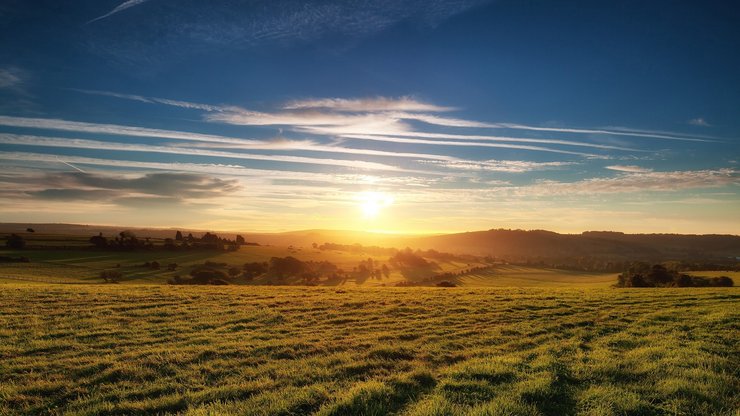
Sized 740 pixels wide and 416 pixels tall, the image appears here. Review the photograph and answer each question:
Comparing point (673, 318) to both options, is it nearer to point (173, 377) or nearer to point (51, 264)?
point (173, 377)

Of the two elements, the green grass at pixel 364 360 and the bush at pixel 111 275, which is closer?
the green grass at pixel 364 360

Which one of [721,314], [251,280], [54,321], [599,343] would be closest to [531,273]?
[251,280]

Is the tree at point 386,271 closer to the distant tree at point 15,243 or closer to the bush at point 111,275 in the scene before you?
the bush at point 111,275

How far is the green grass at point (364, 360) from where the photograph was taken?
8.64 m

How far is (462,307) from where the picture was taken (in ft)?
79.0

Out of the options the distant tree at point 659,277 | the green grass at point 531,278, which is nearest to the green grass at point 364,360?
the distant tree at point 659,277

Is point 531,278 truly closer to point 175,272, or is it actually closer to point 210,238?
point 175,272

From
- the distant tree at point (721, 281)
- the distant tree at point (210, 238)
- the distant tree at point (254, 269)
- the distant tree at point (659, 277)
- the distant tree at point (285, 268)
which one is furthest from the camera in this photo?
the distant tree at point (210, 238)

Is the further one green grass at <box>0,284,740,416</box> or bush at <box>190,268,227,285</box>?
bush at <box>190,268,227,285</box>

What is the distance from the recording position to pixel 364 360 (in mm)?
12297

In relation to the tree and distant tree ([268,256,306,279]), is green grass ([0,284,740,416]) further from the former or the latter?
the tree

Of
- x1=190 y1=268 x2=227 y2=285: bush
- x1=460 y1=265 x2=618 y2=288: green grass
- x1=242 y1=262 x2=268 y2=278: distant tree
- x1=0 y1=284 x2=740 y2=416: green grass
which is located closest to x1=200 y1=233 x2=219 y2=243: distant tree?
x1=242 y1=262 x2=268 y2=278: distant tree

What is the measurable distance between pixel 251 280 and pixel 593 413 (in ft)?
313

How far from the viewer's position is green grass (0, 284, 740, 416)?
340 inches
